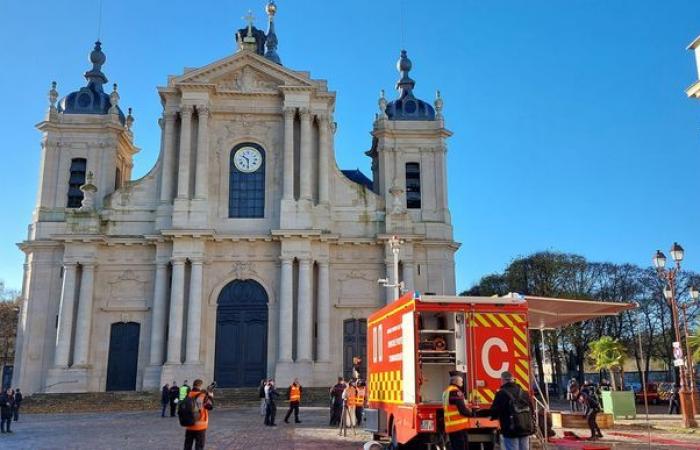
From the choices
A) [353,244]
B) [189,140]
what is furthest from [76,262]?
[353,244]

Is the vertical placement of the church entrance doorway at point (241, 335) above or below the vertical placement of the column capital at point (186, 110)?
below

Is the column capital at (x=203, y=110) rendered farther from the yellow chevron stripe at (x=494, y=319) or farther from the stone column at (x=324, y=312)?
the yellow chevron stripe at (x=494, y=319)

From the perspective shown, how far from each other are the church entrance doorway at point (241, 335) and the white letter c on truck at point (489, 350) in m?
22.8

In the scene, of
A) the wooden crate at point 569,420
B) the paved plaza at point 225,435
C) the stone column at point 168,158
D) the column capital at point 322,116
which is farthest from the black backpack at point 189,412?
the column capital at point 322,116

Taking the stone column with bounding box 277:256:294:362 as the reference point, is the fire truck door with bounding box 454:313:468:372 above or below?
below

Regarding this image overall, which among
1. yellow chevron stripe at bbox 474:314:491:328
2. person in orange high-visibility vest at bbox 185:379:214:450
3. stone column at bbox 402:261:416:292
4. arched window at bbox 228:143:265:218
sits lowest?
person in orange high-visibility vest at bbox 185:379:214:450

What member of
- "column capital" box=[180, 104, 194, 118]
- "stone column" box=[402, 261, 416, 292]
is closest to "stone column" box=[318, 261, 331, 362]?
"stone column" box=[402, 261, 416, 292]

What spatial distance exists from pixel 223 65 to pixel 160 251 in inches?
424

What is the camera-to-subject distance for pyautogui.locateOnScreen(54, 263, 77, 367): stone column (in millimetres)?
31594

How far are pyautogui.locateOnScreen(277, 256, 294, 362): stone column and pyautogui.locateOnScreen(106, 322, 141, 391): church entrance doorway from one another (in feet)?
24.7

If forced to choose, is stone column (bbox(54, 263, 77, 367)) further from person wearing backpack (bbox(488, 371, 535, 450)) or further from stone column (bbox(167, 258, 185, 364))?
person wearing backpack (bbox(488, 371, 535, 450))

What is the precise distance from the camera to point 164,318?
106 ft

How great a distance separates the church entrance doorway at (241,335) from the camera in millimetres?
32312

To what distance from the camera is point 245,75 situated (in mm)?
35844
